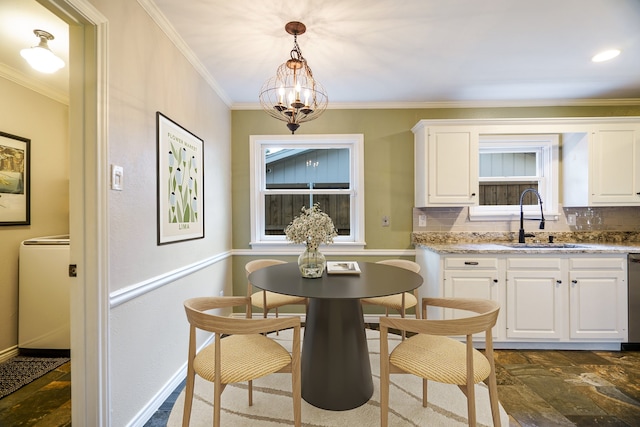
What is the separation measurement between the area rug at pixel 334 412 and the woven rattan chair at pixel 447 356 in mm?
491

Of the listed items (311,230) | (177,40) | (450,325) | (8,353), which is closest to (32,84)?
(177,40)

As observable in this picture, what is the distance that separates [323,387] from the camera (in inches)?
69.4

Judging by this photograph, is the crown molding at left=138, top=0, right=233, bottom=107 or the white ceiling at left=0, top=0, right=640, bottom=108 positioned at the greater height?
the white ceiling at left=0, top=0, right=640, bottom=108

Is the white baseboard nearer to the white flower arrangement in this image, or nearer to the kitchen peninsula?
the white flower arrangement

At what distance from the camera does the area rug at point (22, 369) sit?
2.01m

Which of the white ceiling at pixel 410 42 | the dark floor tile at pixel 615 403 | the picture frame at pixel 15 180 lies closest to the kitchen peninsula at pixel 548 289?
the dark floor tile at pixel 615 403

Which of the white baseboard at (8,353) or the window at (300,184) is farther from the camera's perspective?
the window at (300,184)

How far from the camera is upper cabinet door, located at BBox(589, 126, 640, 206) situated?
284 centimetres

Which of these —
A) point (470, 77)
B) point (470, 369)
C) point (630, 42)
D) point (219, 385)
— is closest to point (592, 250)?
point (630, 42)

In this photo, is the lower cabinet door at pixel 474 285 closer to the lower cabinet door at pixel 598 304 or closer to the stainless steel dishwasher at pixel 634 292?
the lower cabinet door at pixel 598 304

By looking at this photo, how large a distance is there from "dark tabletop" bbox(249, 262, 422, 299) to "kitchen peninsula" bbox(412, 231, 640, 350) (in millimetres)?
996

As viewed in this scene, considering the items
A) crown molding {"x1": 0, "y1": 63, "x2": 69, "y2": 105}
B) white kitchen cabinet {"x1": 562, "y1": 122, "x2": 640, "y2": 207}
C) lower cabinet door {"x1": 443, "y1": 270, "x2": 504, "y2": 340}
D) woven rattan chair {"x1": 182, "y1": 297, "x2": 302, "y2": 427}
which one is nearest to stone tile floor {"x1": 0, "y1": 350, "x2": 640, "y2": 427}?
lower cabinet door {"x1": 443, "y1": 270, "x2": 504, "y2": 340}

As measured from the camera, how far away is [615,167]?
9.41 feet

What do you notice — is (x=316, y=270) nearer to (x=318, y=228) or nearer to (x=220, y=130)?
(x=318, y=228)
